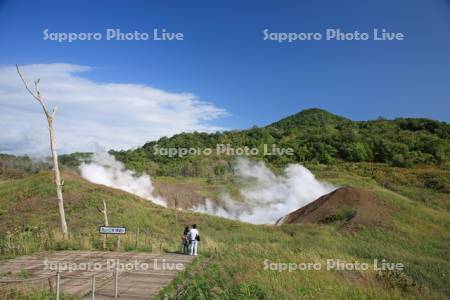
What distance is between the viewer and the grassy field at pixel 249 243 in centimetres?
→ 1002

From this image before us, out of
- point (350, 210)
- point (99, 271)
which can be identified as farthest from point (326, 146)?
point (99, 271)

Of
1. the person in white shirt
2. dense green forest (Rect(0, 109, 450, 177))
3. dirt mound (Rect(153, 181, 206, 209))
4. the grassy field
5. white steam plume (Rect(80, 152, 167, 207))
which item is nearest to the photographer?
the grassy field

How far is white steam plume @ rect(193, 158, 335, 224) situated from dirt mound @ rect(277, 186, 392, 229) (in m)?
8.89

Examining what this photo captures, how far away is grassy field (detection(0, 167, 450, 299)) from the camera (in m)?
10.0

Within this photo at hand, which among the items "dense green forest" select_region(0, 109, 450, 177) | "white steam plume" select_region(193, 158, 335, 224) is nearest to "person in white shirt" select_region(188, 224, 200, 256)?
"white steam plume" select_region(193, 158, 335, 224)

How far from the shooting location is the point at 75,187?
31328mm

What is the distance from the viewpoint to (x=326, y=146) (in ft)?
263

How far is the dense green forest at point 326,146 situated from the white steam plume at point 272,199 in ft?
75.0

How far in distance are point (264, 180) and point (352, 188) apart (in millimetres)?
25146

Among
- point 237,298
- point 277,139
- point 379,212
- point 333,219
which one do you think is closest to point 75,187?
point 333,219

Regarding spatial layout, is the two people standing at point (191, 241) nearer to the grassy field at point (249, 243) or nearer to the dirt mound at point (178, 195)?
the grassy field at point (249, 243)

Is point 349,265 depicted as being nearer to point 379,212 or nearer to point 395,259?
point 395,259

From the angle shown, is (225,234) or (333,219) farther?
(333,219)

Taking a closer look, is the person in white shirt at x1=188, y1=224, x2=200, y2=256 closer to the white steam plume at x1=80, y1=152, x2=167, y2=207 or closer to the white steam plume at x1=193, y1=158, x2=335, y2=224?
the white steam plume at x1=193, y1=158, x2=335, y2=224
